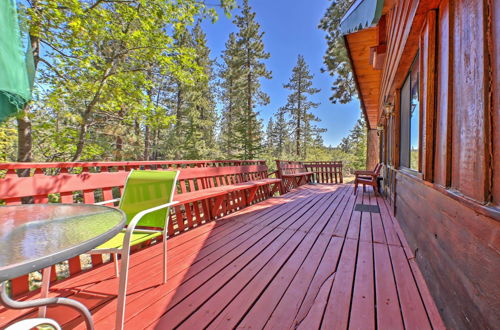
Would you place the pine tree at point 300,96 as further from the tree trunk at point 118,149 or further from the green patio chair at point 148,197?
the green patio chair at point 148,197

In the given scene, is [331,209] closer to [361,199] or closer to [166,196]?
[361,199]

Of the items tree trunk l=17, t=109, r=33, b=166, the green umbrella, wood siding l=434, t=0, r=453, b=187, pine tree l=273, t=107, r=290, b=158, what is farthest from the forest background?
pine tree l=273, t=107, r=290, b=158

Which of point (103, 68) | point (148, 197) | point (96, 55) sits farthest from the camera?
point (103, 68)

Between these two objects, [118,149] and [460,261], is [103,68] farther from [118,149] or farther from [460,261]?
[460,261]

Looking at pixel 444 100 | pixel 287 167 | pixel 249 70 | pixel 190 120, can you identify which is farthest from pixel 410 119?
pixel 190 120

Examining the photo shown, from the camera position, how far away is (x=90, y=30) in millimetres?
4441

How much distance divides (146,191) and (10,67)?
1198 mm

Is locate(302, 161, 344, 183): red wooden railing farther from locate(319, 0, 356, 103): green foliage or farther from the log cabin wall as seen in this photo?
the log cabin wall

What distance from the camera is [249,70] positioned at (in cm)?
1390

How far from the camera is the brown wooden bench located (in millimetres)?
6086

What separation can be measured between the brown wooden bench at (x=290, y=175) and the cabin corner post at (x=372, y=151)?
2.94 m

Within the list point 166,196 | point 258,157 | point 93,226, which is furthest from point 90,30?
point 258,157

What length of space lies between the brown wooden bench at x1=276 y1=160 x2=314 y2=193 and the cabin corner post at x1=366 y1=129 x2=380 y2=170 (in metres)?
2.94

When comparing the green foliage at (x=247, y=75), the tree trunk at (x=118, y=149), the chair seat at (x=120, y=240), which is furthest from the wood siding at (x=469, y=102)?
the green foliage at (x=247, y=75)
